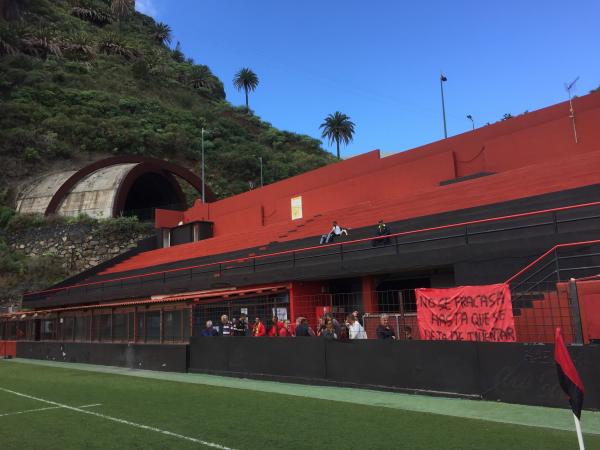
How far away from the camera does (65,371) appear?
17312mm

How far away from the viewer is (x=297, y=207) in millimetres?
32406

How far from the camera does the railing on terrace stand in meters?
14.3

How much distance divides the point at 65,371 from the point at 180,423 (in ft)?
38.2

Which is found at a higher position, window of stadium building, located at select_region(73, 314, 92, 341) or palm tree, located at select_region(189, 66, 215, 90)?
palm tree, located at select_region(189, 66, 215, 90)

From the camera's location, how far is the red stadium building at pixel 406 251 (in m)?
13.0

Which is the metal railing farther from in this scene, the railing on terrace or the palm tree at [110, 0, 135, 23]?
the palm tree at [110, 0, 135, 23]

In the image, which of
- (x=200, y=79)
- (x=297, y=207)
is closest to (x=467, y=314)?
(x=297, y=207)

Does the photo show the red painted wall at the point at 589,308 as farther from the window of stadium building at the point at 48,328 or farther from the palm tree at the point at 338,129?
→ the palm tree at the point at 338,129

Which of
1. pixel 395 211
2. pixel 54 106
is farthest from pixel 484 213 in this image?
pixel 54 106

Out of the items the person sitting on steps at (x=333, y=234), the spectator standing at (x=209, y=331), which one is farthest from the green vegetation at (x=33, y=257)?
the spectator standing at (x=209, y=331)

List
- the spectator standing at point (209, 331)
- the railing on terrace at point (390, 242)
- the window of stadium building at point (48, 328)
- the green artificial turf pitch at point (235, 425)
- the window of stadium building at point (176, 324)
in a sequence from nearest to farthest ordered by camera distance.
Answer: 1. the green artificial turf pitch at point (235, 425)
2. the railing on terrace at point (390, 242)
3. the spectator standing at point (209, 331)
4. the window of stadium building at point (176, 324)
5. the window of stadium building at point (48, 328)

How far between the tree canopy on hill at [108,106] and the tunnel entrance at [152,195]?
→ 954 centimetres

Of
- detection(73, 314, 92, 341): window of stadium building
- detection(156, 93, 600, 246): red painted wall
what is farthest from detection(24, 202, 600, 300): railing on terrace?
detection(73, 314, 92, 341): window of stadium building

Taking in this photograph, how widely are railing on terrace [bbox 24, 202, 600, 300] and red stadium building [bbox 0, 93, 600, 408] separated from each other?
0.06m
